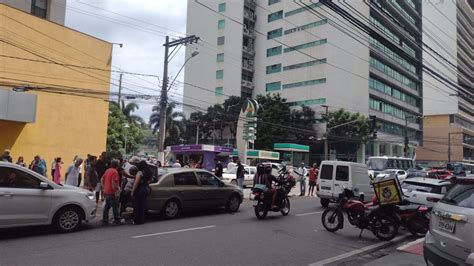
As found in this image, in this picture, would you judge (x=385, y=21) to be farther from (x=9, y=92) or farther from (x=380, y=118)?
(x=9, y=92)

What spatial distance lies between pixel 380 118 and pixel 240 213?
61.1 metres

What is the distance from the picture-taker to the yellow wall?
71.3 feet

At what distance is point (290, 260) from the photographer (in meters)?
7.75

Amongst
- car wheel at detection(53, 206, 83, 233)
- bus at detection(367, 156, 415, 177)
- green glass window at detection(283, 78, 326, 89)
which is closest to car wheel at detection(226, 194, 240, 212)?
car wheel at detection(53, 206, 83, 233)

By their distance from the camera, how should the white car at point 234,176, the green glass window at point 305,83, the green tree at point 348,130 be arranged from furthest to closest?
1. the green glass window at point 305,83
2. the green tree at point 348,130
3. the white car at point 234,176

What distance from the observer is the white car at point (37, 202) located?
879 centimetres

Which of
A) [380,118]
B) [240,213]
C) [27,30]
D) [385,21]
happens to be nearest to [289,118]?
[380,118]

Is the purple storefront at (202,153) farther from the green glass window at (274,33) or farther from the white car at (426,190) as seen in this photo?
the green glass window at (274,33)

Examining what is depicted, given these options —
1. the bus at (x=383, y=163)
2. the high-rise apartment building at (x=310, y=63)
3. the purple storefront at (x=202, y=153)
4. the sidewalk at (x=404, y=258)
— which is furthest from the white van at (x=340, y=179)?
the high-rise apartment building at (x=310, y=63)

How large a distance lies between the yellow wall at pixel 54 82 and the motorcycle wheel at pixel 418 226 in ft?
64.4

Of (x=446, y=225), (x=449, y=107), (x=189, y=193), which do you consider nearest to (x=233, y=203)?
(x=189, y=193)

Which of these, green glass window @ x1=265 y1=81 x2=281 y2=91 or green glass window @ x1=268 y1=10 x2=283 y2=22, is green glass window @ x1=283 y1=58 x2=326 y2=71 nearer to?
green glass window @ x1=265 y1=81 x2=281 y2=91

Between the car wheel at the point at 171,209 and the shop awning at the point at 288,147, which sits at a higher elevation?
the shop awning at the point at 288,147

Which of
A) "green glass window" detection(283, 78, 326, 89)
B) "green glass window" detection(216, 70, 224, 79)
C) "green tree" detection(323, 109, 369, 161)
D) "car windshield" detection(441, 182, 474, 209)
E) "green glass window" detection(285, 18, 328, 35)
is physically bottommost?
"car windshield" detection(441, 182, 474, 209)
